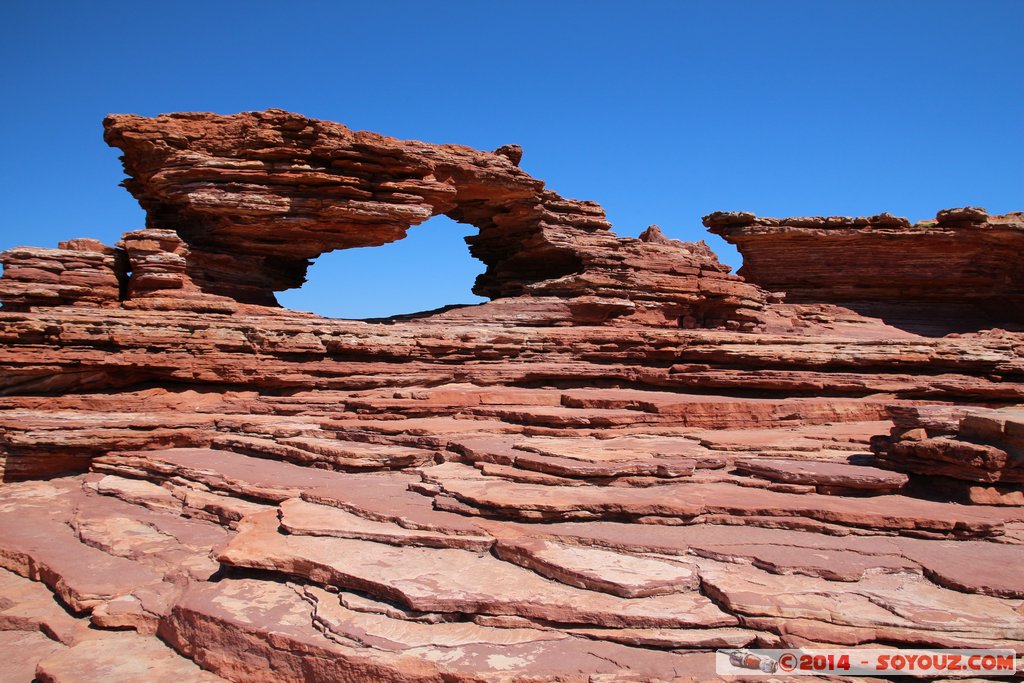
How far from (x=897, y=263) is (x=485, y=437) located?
16.8 metres

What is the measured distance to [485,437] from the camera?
38.3 ft

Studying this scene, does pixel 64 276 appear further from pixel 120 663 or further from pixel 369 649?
pixel 369 649

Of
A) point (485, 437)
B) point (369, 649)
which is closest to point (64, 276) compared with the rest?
point (485, 437)

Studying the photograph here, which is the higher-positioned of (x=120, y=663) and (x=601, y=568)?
(x=601, y=568)

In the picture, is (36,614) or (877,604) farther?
(36,614)

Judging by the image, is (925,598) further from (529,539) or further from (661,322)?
(661,322)

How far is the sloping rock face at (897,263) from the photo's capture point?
21141mm

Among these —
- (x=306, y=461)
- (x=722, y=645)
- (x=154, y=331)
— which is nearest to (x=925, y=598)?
(x=722, y=645)

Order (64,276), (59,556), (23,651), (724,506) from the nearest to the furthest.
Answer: (23,651) < (724,506) < (59,556) < (64,276)

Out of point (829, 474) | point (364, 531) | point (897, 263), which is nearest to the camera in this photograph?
Result: point (364, 531)

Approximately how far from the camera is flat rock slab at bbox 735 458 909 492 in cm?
941

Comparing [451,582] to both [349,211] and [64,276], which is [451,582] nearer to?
[349,211]

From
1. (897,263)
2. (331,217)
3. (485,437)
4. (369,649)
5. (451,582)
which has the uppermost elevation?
(897,263)

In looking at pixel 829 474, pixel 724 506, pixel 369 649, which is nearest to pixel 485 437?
pixel 724 506
